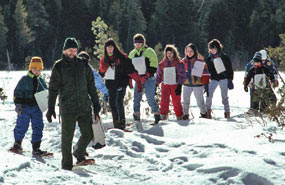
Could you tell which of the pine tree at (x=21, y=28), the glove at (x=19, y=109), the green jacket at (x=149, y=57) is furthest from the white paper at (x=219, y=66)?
the pine tree at (x=21, y=28)

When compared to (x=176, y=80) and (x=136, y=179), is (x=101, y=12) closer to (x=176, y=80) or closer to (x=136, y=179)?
(x=176, y=80)

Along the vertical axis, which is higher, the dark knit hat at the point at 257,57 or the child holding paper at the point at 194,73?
the dark knit hat at the point at 257,57

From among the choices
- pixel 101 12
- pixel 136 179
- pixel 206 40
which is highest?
pixel 101 12

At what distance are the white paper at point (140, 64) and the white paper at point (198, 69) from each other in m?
1.24

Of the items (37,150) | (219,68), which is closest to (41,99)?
(37,150)

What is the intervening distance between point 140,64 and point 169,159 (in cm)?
304

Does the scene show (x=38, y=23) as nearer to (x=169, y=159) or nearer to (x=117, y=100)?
(x=117, y=100)

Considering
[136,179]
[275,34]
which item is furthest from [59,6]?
[136,179]

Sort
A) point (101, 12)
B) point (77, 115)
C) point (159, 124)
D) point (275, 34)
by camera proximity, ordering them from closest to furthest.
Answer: point (77, 115)
point (159, 124)
point (275, 34)
point (101, 12)

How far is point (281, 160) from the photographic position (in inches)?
187

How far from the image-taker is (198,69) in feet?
28.9

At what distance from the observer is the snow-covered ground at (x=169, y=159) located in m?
4.43

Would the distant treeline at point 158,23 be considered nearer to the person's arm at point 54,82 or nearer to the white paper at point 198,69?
the white paper at point 198,69

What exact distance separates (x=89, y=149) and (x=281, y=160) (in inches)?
125
